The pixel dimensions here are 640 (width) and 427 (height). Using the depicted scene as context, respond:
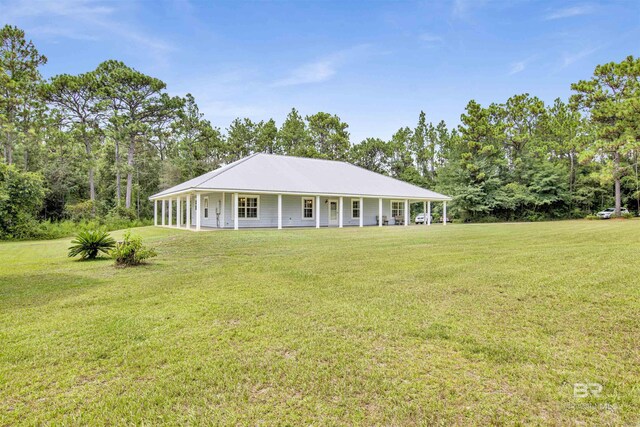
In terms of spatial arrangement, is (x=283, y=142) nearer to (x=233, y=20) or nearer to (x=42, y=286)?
(x=233, y=20)

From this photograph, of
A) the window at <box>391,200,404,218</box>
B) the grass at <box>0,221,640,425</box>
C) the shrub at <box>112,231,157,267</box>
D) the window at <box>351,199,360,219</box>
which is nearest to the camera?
the grass at <box>0,221,640,425</box>

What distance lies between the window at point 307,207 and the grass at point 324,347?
15701 millimetres

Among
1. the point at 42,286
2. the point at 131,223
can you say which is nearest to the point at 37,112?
the point at 131,223

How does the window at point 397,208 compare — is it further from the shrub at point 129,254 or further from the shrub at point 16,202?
the shrub at point 16,202

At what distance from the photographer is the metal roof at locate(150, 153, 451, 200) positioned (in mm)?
19531

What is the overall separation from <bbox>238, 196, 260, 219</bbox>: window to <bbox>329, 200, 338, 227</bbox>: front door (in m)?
5.46

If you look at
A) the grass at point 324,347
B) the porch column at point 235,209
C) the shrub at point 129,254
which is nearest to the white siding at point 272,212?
the porch column at point 235,209

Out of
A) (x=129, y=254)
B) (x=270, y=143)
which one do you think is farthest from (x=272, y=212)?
(x=270, y=143)

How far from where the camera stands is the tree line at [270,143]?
93.2 feet

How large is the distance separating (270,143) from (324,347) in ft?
139

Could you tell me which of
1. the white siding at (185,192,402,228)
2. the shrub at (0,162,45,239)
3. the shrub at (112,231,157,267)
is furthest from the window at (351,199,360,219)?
the shrub at (0,162,45,239)

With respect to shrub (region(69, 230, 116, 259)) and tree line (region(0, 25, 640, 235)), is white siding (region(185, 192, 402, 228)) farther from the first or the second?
tree line (region(0, 25, 640, 235))

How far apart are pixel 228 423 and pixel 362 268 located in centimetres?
551

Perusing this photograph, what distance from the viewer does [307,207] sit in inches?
902
